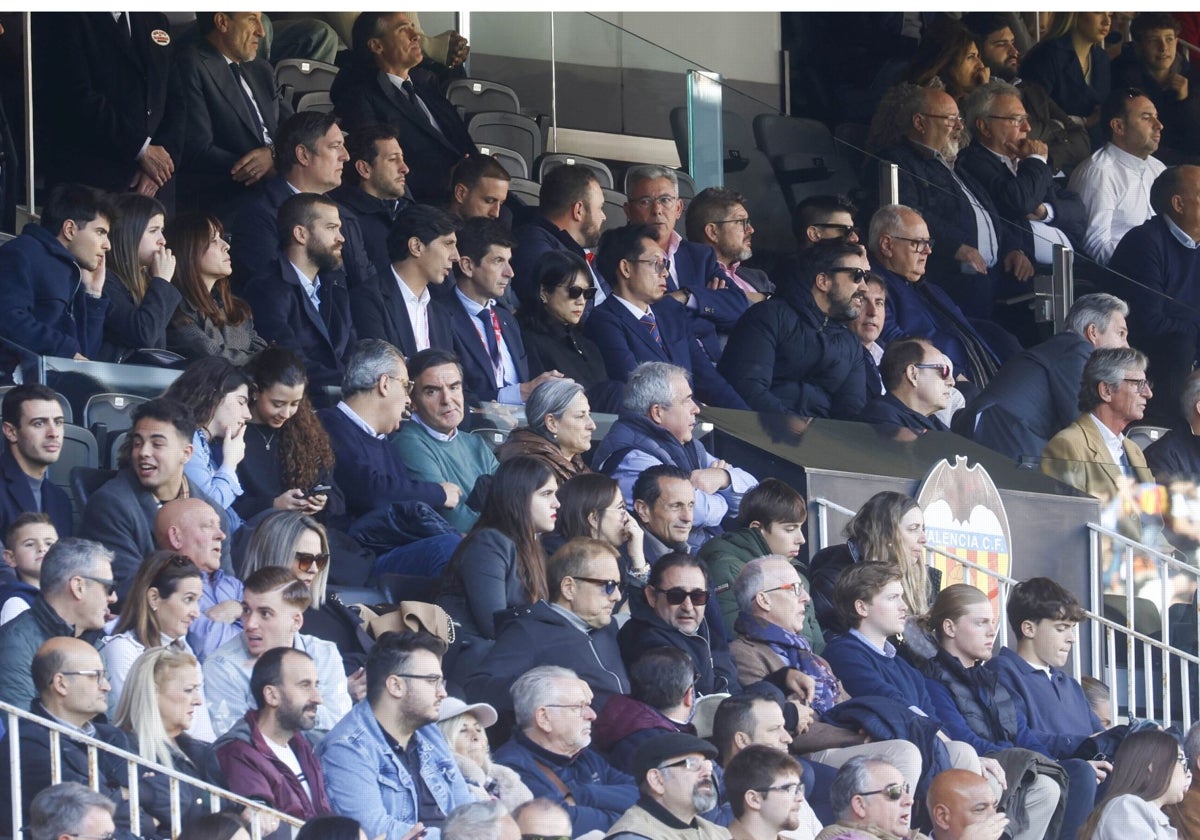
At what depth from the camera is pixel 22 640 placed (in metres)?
5.78

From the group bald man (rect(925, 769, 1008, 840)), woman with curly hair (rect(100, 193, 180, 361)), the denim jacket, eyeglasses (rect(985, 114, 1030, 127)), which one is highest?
woman with curly hair (rect(100, 193, 180, 361))

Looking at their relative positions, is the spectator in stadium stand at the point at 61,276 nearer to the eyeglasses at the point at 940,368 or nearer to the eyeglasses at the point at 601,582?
the eyeglasses at the point at 601,582

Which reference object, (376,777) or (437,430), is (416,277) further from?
(376,777)

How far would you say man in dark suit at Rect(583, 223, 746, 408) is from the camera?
26.9 feet

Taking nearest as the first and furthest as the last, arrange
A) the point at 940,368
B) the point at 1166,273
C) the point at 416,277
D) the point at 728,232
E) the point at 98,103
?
the point at 416,277, the point at 98,103, the point at 940,368, the point at 728,232, the point at 1166,273

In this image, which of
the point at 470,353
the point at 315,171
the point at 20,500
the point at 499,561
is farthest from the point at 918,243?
the point at 20,500

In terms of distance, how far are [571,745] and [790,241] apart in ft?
10.1

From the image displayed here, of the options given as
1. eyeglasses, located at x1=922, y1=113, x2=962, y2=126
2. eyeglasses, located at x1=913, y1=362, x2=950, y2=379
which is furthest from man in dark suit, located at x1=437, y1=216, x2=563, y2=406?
eyeglasses, located at x1=922, y1=113, x2=962, y2=126

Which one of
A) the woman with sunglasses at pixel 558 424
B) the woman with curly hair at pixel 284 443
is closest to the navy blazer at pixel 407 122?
the woman with sunglasses at pixel 558 424

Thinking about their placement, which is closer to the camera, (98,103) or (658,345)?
(98,103)

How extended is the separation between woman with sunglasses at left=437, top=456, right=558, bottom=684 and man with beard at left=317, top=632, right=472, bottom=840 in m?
0.32

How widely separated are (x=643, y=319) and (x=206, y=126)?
58.3 inches

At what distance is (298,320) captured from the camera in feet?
24.4

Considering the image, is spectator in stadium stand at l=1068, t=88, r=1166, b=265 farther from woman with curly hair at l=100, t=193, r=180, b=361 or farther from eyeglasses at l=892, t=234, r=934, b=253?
woman with curly hair at l=100, t=193, r=180, b=361
